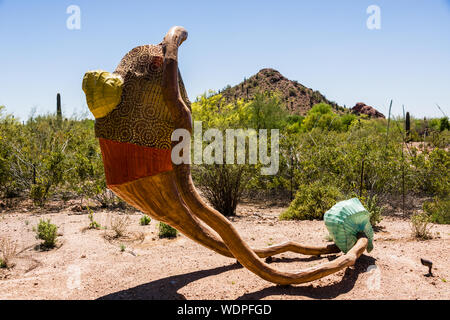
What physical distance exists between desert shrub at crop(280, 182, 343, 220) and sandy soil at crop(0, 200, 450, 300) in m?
1.25

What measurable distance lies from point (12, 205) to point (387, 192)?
1050 cm

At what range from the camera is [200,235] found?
13.7ft

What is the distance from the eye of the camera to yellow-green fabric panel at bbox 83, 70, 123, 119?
10.8 ft

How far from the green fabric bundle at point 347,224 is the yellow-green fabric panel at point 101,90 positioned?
3077mm

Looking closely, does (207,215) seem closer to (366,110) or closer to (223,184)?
(223,184)

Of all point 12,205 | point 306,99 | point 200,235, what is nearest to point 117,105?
point 200,235

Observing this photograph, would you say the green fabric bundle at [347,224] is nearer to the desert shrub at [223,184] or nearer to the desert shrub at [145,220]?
the desert shrub at [145,220]

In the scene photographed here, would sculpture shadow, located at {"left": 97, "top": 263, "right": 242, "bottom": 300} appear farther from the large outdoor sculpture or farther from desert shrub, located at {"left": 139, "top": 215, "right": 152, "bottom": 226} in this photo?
desert shrub, located at {"left": 139, "top": 215, "right": 152, "bottom": 226}

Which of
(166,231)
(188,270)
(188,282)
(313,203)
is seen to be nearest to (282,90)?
(313,203)

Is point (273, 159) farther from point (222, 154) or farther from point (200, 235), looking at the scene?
point (200, 235)

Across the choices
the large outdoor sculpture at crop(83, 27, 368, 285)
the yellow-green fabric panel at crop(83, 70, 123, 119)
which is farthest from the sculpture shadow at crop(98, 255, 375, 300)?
the yellow-green fabric panel at crop(83, 70, 123, 119)

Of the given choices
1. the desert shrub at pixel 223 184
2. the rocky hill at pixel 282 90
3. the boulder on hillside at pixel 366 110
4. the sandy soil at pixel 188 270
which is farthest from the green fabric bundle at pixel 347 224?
the boulder on hillside at pixel 366 110

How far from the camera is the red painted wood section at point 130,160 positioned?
3.39m

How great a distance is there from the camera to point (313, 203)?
8320 millimetres
